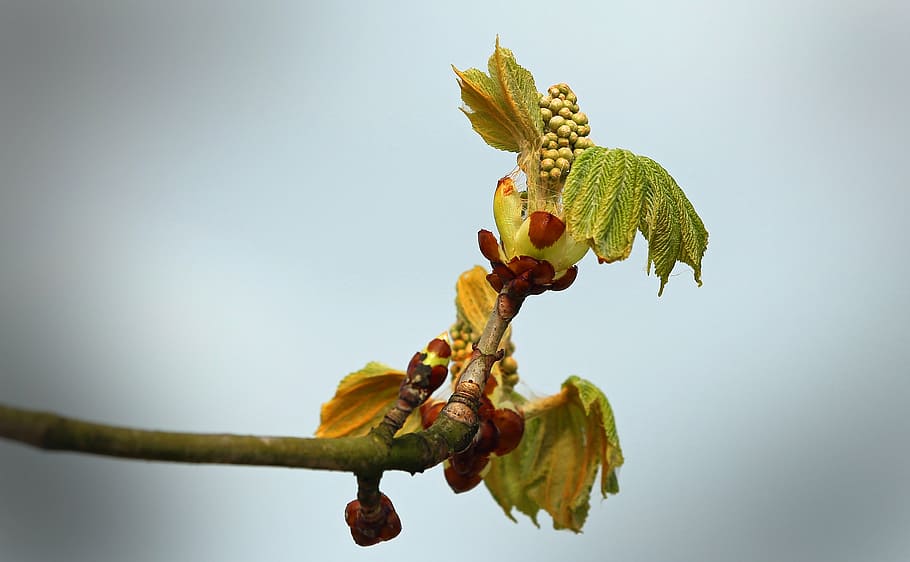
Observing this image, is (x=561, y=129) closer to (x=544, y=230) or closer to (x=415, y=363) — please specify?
(x=544, y=230)

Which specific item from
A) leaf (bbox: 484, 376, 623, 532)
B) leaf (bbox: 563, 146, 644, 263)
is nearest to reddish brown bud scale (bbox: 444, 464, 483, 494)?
leaf (bbox: 484, 376, 623, 532)

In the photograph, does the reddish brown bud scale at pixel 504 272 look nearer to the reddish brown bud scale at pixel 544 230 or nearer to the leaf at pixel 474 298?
the reddish brown bud scale at pixel 544 230

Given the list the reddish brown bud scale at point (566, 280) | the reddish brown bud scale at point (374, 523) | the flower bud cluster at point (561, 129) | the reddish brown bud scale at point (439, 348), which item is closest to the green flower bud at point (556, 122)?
the flower bud cluster at point (561, 129)

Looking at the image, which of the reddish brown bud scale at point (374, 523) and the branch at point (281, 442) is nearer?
the branch at point (281, 442)

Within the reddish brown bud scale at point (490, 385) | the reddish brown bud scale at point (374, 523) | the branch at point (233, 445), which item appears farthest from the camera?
the reddish brown bud scale at point (490, 385)

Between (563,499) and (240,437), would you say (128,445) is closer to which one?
(240,437)
